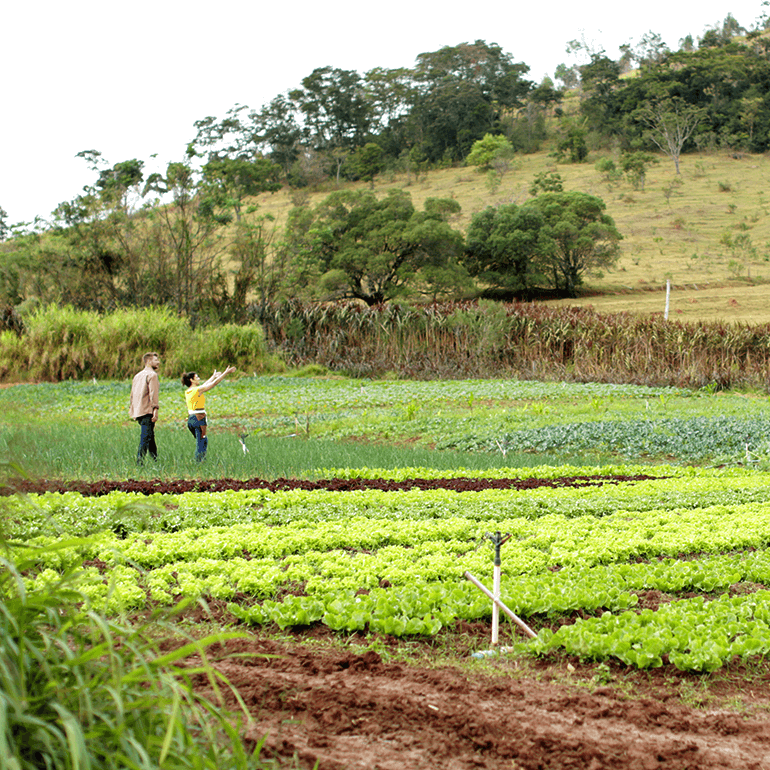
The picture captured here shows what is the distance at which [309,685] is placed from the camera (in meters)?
3.51

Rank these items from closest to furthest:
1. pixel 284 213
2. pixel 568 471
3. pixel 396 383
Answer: pixel 568 471
pixel 396 383
pixel 284 213

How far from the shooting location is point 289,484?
932cm

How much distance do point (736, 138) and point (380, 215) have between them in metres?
47.4

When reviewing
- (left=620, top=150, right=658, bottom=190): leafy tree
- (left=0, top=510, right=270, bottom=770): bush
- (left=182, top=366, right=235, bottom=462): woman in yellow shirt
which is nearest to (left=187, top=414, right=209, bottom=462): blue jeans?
(left=182, top=366, right=235, bottom=462): woman in yellow shirt

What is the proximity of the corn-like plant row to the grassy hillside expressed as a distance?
37.1 m

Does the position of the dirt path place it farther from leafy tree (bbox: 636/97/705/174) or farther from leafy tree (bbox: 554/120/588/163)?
leafy tree (bbox: 554/120/588/163)

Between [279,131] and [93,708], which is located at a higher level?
[279,131]

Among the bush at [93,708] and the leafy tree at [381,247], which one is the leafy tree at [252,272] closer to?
the leafy tree at [381,247]

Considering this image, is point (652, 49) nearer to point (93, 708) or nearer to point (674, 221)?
point (674, 221)

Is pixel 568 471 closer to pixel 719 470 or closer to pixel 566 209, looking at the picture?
pixel 719 470

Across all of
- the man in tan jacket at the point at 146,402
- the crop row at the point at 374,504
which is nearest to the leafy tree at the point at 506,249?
the man in tan jacket at the point at 146,402

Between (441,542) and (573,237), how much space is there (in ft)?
154

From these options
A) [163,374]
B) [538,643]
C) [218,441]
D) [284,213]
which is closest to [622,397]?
[218,441]

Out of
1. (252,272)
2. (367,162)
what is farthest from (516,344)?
(367,162)
